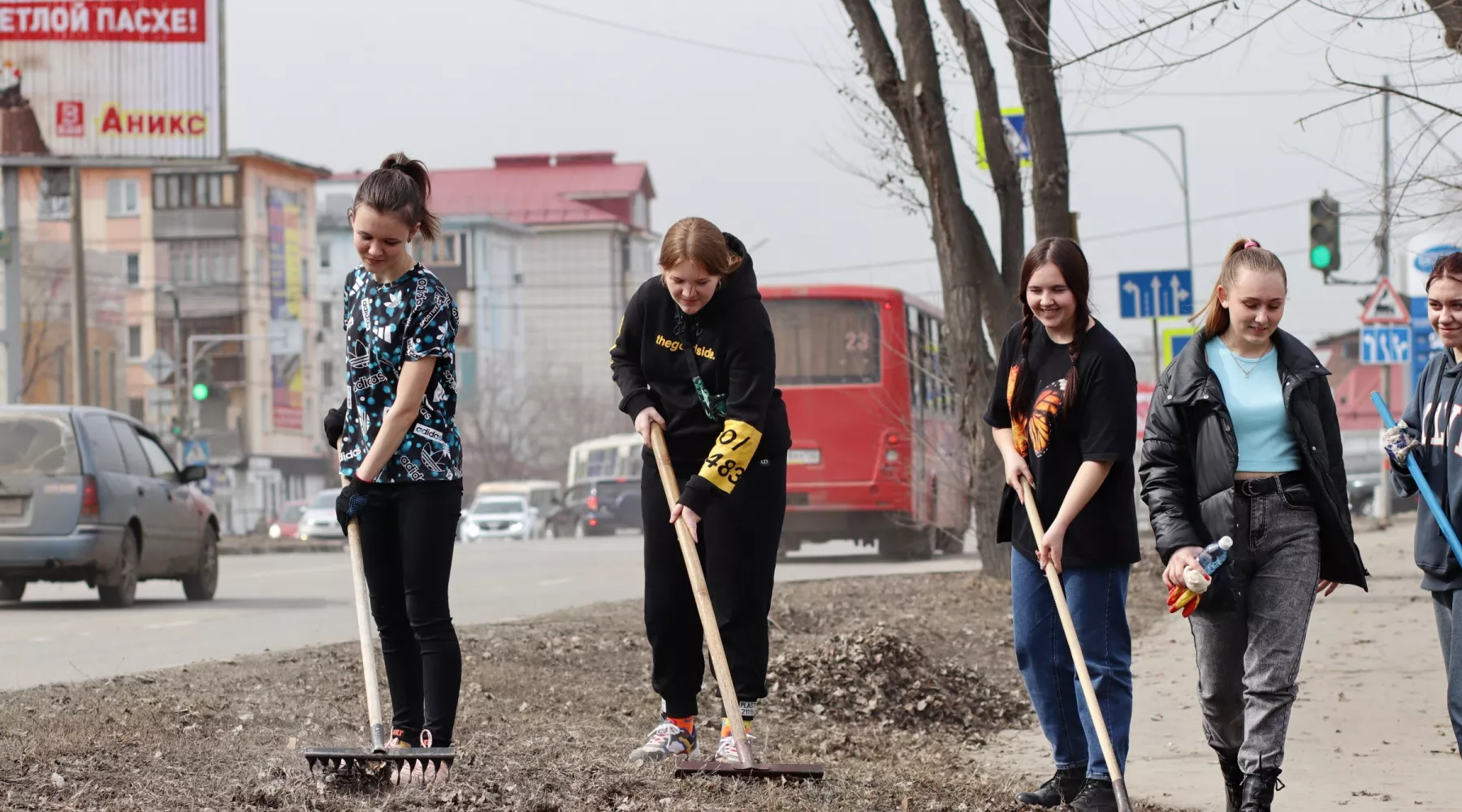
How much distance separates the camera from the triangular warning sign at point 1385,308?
1023 inches

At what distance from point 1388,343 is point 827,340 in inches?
327

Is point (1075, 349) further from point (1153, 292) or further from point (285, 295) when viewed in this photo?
point (285, 295)

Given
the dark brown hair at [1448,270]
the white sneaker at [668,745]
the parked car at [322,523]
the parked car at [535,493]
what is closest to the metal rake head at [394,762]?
the white sneaker at [668,745]

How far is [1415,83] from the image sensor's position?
8.70 metres

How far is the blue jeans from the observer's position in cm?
578

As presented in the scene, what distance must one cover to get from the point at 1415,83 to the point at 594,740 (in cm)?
456

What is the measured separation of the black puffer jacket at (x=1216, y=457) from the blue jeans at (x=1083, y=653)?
11.3 inches

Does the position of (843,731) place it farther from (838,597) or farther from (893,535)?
(893,535)

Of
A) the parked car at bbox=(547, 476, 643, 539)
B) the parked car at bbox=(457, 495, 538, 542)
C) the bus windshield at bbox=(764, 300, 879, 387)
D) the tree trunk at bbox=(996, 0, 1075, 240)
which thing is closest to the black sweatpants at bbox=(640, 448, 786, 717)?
the tree trunk at bbox=(996, 0, 1075, 240)

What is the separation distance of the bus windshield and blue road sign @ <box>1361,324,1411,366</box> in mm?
7545

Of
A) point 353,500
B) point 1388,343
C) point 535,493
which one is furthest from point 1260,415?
point 535,493

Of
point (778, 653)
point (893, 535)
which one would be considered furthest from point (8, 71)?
point (778, 653)

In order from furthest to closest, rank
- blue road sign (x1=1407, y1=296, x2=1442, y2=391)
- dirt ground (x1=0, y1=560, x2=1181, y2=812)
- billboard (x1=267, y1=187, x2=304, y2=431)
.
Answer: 1. billboard (x1=267, y1=187, x2=304, y2=431)
2. blue road sign (x1=1407, y1=296, x2=1442, y2=391)
3. dirt ground (x1=0, y1=560, x2=1181, y2=812)

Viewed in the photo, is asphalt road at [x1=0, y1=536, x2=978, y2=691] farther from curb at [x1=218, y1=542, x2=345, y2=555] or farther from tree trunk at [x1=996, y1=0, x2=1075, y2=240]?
tree trunk at [x1=996, y1=0, x2=1075, y2=240]
